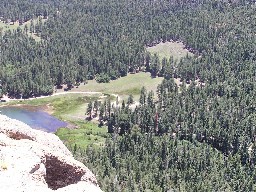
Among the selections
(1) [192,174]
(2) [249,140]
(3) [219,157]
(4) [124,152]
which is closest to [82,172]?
(1) [192,174]

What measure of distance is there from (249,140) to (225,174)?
1643 inches

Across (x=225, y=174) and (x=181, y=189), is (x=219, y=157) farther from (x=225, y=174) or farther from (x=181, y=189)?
(x=181, y=189)

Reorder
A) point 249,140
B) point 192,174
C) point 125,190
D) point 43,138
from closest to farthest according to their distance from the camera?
point 43,138 < point 125,190 < point 192,174 < point 249,140

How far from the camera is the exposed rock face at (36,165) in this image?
121 feet

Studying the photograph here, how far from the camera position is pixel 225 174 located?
512ft

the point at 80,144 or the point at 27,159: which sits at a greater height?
the point at 27,159

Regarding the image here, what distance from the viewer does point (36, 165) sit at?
39344 mm

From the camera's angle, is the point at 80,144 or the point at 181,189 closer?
the point at 181,189

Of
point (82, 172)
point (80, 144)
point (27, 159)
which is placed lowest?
point (80, 144)

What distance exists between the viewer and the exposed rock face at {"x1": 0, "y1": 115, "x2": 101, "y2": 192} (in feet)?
121

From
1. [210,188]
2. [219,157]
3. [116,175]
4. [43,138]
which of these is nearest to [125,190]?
[116,175]

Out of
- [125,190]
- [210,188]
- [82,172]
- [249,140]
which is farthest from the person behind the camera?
[249,140]

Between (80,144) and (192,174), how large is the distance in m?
59.9

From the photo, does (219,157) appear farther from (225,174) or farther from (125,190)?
(125,190)
